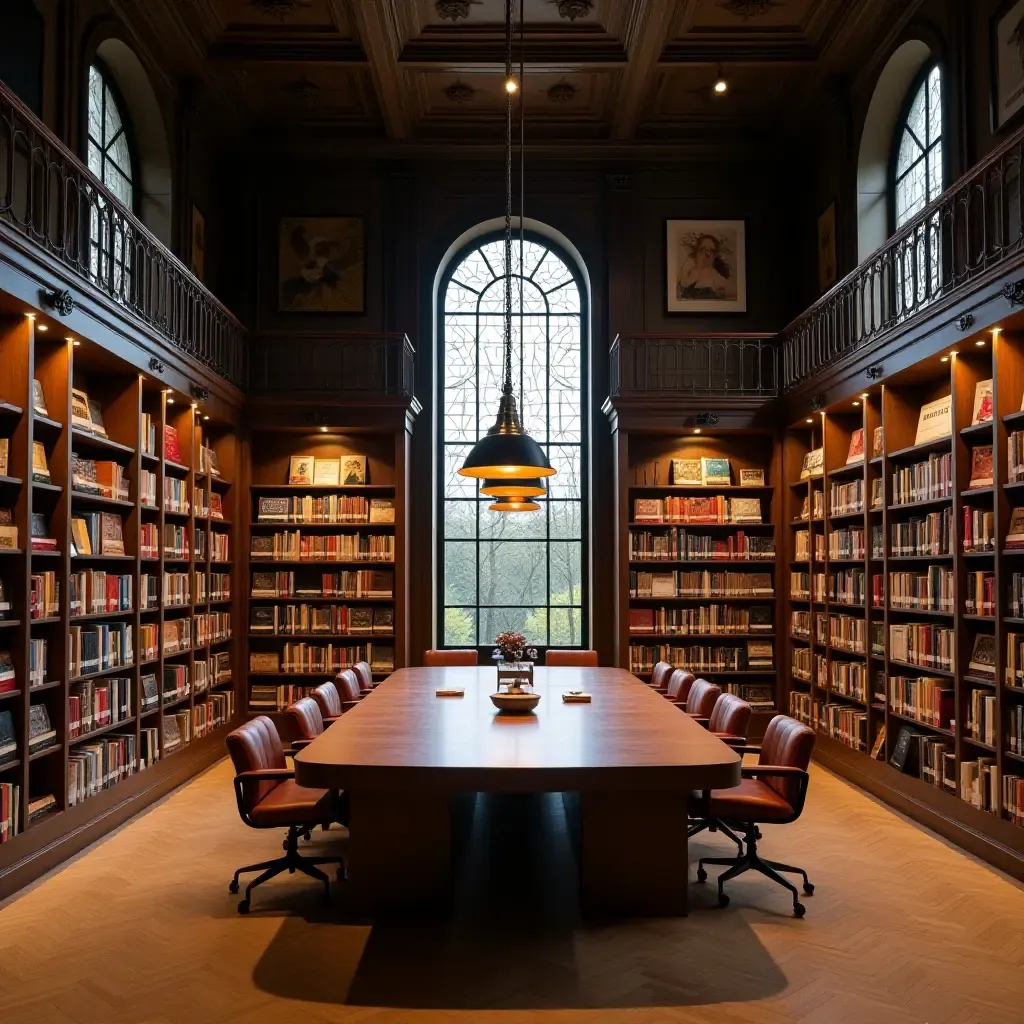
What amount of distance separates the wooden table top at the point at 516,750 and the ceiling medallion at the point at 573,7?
19.7 ft

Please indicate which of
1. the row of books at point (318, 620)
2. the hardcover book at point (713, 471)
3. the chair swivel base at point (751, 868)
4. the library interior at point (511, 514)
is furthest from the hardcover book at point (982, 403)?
the row of books at point (318, 620)

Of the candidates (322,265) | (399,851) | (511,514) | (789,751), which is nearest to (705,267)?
(511,514)

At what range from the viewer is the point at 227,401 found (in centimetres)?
899

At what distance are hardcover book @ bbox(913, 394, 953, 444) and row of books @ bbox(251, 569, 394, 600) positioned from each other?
492 centimetres

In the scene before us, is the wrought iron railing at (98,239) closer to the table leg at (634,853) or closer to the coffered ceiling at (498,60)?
the coffered ceiling at (498,60)

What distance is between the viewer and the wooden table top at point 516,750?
3840 millimetres

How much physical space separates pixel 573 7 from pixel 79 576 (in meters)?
6.14

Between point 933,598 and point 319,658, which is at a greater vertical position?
point 933,598

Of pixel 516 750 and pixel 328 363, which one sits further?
pixel 328 363

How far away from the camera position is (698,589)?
9.66 meters

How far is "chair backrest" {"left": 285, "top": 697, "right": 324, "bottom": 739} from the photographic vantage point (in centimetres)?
535

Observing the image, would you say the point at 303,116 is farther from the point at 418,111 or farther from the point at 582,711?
the point at 582,711

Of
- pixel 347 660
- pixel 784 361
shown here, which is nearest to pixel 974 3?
pixel 784 361

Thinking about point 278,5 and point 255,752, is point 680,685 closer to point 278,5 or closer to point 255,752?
point 255,752
